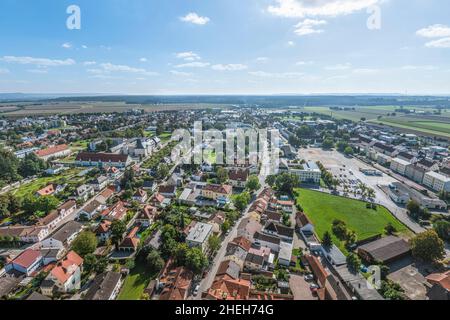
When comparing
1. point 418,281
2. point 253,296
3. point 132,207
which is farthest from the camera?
point 132,207

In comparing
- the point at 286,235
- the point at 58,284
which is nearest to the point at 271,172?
the point at 286,235

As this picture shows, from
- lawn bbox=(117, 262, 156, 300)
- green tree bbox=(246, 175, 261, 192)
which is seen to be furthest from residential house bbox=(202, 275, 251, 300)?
green tree bbox=(246, 175, 261, 192)

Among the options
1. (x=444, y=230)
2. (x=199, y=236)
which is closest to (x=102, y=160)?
(x=199, y=236)

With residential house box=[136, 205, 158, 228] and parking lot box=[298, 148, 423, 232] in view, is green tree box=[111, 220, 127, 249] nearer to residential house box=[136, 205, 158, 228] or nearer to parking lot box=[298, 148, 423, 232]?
residential house box=[136, 205, 158, 228]

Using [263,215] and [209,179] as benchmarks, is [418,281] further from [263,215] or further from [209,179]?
[209,179]

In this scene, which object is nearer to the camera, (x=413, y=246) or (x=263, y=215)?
(x=413, y=246)
